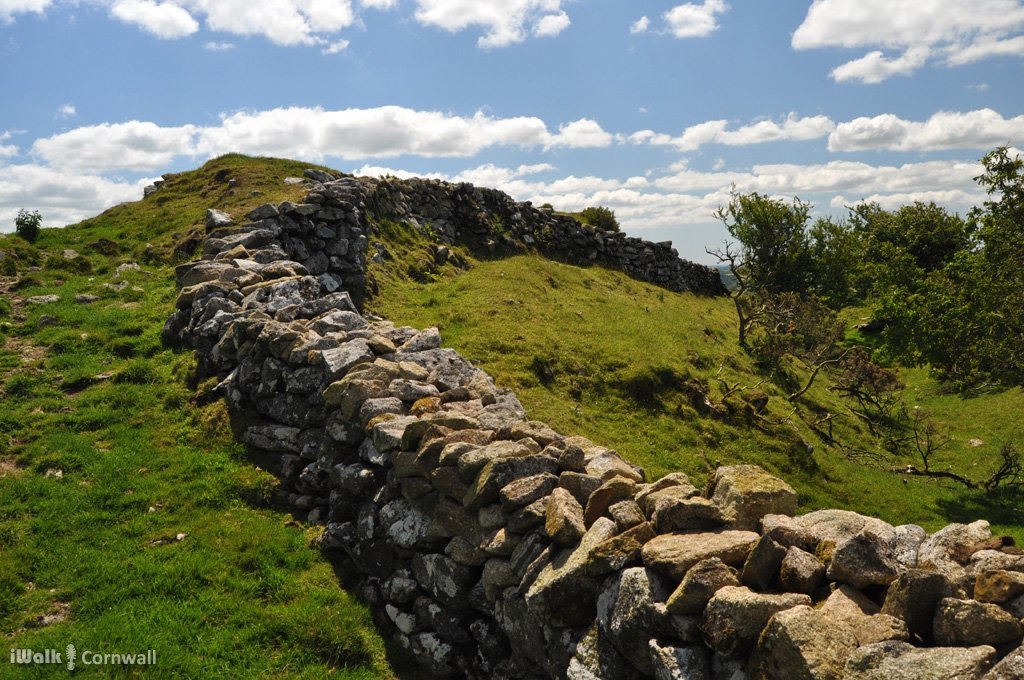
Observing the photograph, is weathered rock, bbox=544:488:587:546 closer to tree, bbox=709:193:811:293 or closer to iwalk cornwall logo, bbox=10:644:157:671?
iwalk cornwall logo, bbox=10:644:157:671

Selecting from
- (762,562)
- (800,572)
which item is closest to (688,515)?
(762,562)

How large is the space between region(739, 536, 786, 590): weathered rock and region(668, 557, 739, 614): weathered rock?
0.15 meters

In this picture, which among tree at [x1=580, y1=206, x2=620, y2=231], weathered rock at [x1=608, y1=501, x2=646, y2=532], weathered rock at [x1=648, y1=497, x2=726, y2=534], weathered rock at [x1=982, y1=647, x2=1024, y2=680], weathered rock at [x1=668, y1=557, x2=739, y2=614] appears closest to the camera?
weathered rock at [x1=982, y1=647, x2=1024, y2=680]

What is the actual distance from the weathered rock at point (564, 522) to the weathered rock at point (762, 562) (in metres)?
2.11

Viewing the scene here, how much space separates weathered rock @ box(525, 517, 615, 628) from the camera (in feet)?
22.1

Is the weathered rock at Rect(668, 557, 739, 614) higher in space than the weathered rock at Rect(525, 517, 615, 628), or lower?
higher

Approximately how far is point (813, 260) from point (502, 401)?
52.7 meters

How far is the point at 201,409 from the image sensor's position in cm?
1406

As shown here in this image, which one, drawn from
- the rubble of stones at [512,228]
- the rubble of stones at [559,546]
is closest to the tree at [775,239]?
the rubble of stones at [512,228]

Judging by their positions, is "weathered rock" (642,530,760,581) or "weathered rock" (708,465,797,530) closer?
"weathered rock" (642,530,760,581)

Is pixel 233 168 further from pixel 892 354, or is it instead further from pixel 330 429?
pixel 892 354

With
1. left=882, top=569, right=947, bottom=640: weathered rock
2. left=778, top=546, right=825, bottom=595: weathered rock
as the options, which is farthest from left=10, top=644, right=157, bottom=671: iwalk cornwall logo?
left=882, top=569, right=947, bottom=640: weathered rock

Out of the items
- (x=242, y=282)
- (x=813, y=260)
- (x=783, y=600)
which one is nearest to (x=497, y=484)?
(x=783, y=600)

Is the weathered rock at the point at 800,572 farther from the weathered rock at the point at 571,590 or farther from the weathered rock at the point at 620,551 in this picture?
the weathered rock at the point at 571,590
